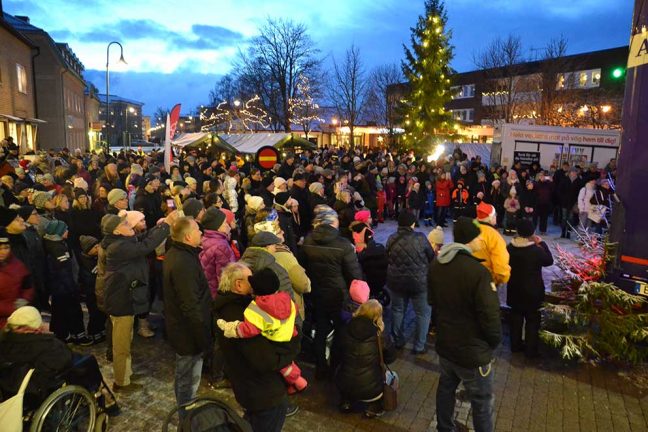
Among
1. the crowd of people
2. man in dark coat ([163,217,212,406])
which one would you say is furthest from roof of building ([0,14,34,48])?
man in dark coat ([163,217,212,406])

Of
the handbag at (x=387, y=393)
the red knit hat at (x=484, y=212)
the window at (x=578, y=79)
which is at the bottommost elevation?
the handbag at (x=387, y=393)

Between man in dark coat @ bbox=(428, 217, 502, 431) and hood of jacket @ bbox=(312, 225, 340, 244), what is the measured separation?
1505 millimetres

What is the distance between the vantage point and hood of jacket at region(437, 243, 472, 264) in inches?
149

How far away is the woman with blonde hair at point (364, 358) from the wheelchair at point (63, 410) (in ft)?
7.25

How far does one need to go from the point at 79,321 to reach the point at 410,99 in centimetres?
2602

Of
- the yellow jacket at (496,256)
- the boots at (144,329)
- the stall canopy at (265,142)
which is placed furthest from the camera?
the stall canopy at (265,142)

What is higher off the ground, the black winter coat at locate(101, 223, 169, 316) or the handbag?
the black winter coat at locate(101, 223, 169, 316)

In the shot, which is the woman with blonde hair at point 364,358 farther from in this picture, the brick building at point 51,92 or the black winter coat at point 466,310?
the brick building at point 51,92

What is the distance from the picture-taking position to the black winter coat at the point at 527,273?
562 centimetres

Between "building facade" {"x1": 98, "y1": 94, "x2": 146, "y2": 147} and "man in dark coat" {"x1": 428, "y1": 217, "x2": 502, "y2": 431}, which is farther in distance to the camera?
"building facade" {"x1": 98, "y1": 94, "x2": 146, "y2": 147}

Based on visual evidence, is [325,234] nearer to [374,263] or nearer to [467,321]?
[374,263]

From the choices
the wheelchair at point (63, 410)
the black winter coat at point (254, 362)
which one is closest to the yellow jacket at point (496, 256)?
the black winter coat at point (254, 362)

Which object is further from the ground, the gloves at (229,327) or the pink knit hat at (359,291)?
the gloves at (229,327)

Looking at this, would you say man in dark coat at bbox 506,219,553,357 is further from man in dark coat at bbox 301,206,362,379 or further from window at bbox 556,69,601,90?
window at bbox 556,69,601,90
